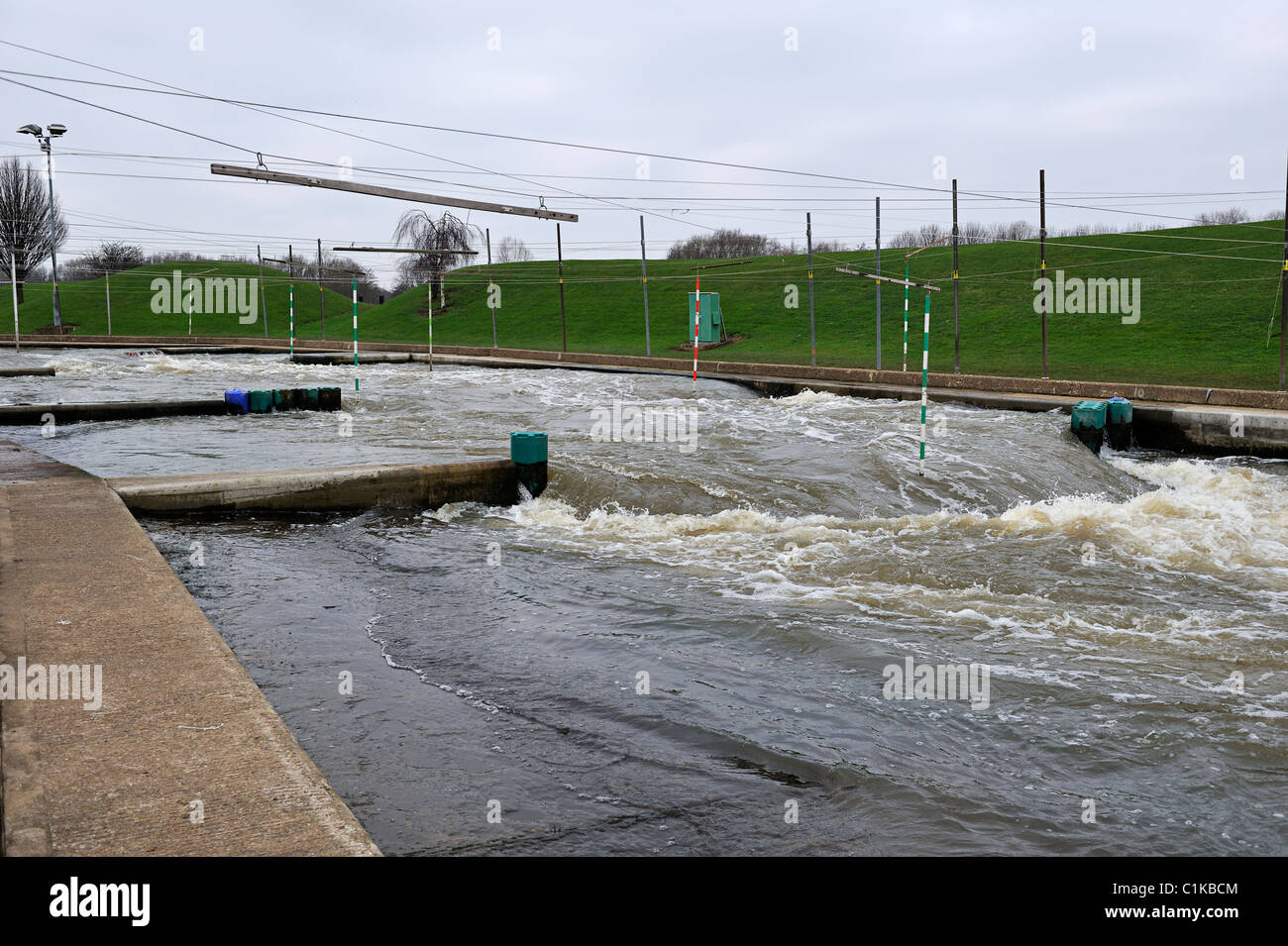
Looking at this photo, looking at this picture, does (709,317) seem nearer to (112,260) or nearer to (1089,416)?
(1089,416)

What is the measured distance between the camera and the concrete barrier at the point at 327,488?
30.8 ft

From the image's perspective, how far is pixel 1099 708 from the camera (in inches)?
222

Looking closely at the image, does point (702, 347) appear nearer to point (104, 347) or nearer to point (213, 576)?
point (104, 347)

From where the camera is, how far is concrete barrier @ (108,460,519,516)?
940 cm

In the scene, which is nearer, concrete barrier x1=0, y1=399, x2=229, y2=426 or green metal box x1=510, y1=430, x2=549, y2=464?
green metal box x1=510, y1=430, x2=549, y2=464

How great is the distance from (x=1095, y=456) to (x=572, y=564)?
9.31 meters

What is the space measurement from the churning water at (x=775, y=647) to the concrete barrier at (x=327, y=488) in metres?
0.22

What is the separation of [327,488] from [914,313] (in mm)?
30401

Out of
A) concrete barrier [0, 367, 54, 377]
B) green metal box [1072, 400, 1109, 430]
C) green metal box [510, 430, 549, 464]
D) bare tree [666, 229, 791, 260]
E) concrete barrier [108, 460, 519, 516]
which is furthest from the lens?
bare tree [666, 229, 791, 260]

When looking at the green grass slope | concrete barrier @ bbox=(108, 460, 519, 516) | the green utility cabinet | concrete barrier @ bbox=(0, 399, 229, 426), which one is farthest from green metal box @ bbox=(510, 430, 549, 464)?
the green utility cabinet

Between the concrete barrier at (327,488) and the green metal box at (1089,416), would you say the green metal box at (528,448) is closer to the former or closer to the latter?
the concrete barrier at (327,488)

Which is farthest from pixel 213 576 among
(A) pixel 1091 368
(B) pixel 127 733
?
(A) pixel 1091 368

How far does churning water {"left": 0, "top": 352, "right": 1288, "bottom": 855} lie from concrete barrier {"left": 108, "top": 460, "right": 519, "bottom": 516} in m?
0.22

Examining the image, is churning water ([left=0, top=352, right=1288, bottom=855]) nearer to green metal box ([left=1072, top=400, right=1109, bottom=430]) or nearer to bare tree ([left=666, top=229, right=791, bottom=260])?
green metal box ([left=1072, top=400, right=1109, bottom=430])
